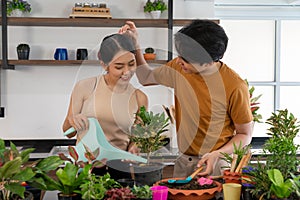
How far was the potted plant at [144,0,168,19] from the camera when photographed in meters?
4.10

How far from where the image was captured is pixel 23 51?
13.2ft

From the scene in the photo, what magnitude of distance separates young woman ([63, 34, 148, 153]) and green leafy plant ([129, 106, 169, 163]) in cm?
4

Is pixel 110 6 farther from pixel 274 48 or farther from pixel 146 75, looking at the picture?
pixel 146 75


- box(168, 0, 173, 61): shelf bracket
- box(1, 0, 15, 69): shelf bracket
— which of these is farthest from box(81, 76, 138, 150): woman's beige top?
box(1, 0, 15, 69): shelf bracket

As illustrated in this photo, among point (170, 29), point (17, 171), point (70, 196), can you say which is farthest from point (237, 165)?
→ point (170, 29)

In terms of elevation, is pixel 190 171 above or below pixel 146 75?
below

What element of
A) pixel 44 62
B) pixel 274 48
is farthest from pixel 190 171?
pixel 274 48

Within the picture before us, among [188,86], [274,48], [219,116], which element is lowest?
[219,116]

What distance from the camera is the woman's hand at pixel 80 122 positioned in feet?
6.70

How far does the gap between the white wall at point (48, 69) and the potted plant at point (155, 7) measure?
0.12m

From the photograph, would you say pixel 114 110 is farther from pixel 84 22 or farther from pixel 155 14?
pixel 155 14

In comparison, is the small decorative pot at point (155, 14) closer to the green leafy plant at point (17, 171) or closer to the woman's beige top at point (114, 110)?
the woman's beige top at point (114, 110)

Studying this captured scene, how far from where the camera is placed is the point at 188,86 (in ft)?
7.98

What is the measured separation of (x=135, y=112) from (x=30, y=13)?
2.49 metres
